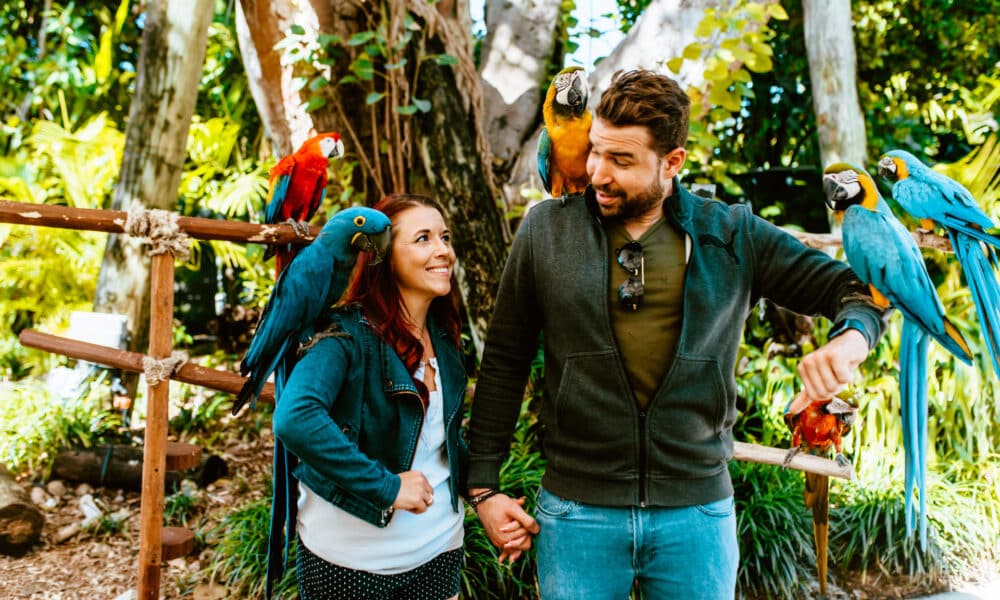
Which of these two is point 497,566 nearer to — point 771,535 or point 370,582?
point 771,535

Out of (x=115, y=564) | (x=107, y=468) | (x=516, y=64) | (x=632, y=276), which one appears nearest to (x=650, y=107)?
(x=632, y=276)

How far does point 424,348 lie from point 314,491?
1.11ft

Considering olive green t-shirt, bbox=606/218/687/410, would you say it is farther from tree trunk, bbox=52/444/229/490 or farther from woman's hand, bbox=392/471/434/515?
tree trunk, bbox=52/444/229/490

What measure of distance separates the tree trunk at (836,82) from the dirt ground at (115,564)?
1808 mm

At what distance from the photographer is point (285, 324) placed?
1.25 m

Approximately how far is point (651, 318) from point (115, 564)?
265cm

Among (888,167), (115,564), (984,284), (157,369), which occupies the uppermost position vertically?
(888,167)

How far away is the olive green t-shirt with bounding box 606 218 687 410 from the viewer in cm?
120

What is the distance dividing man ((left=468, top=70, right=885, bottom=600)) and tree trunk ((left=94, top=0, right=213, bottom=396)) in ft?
8.96

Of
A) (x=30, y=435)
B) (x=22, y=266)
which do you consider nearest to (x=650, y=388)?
(x=30, y=435)

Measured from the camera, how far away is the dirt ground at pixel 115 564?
100 inches

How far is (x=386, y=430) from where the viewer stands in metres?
1.23

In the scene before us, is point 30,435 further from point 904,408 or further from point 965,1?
point 965,1

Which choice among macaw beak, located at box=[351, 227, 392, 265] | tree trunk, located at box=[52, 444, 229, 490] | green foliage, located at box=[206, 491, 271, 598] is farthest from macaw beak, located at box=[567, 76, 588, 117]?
tree trunk, located at box=[52, 444, 229, 490]
